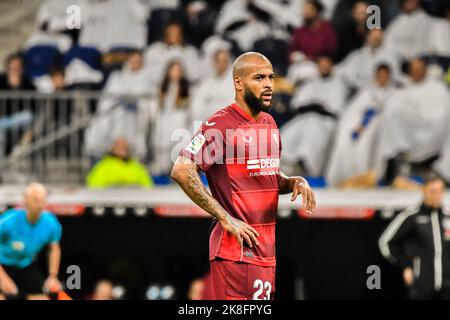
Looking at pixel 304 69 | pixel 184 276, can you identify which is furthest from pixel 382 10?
pixel 184 276

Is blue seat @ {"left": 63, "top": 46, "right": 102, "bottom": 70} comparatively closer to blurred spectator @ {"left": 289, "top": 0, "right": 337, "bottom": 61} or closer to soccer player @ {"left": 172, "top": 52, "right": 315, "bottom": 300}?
blurred spectator @ {"left": 289, "top": 0, "right": 337, "bottom": 61}

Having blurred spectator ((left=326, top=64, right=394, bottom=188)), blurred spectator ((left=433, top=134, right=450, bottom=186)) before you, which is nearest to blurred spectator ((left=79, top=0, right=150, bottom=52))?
blurred spectator ((left=326, top=64, right=394, bottom=188))

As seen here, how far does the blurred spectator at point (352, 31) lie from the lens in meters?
12.4

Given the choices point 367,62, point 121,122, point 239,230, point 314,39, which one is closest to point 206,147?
point 239,230

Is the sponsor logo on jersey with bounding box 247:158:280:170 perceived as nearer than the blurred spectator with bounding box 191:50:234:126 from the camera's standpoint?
Yes

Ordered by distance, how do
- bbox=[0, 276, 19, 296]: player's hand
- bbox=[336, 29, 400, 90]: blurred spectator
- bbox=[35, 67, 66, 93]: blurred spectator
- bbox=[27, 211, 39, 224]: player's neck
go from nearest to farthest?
bbox=[0, 276, 19, 296]: player's hand < bbox=[27, 211, 39, 224]: player's neck < bbox=[336, 29, 400, 90]: blurred spectator < bbox=[35, 67, 66, 93]: blurred spectator

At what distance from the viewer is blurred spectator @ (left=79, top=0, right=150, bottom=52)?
1317 centimetres

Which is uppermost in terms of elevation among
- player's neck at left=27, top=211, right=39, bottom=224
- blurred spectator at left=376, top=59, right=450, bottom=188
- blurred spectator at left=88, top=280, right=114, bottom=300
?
blurred spectator at left=376, top=59, right=450, bottom=188

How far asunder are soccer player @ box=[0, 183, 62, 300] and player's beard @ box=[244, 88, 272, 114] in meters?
3.47

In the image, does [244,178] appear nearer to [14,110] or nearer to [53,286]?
[53,286]

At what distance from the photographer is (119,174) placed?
11523 mm

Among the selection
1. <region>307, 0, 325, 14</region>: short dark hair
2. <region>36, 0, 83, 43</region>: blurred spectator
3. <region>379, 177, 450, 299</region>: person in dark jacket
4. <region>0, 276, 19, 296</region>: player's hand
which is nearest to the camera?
<region>0, 276, 19, 296</region>: player's hand

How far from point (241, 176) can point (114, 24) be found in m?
7.92

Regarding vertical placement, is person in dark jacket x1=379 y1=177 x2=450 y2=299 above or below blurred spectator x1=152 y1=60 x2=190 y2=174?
below
